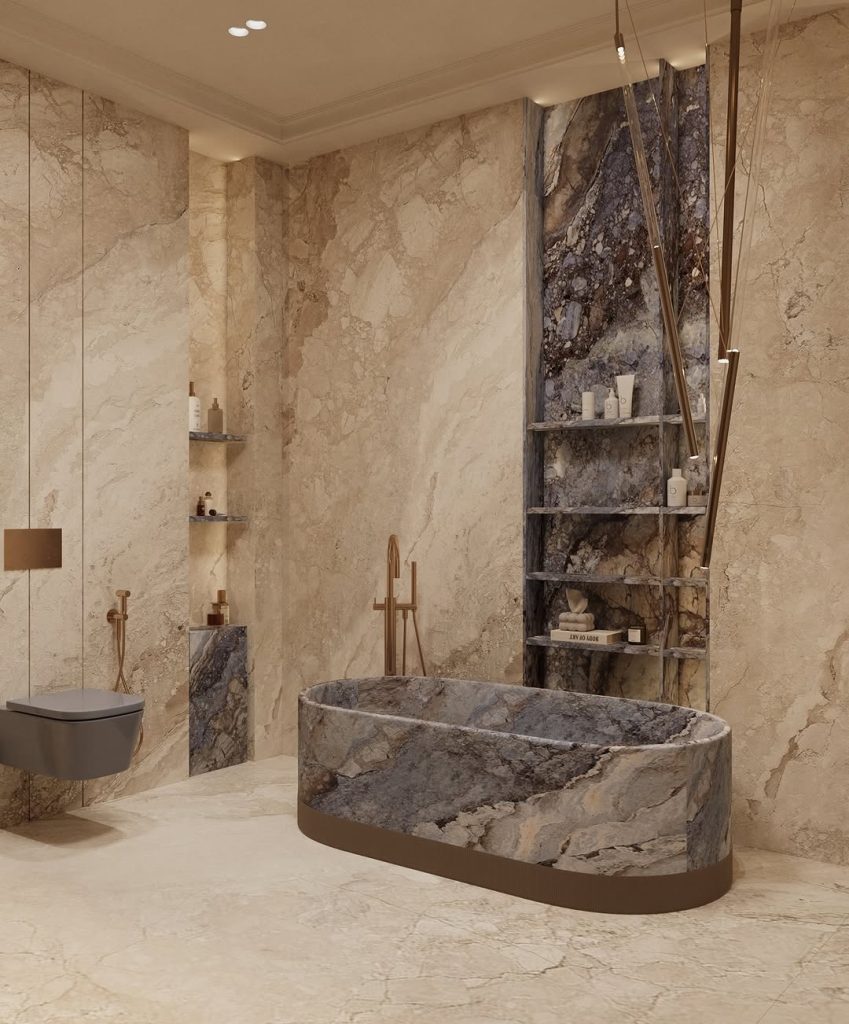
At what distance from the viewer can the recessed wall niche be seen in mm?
4086

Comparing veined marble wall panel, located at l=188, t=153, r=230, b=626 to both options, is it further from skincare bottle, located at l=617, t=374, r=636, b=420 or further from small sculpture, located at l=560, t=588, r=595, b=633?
skincare bottle, located at l=617, t=374, r=636, b=420

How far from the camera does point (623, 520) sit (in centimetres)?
430

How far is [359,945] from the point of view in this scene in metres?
2.82

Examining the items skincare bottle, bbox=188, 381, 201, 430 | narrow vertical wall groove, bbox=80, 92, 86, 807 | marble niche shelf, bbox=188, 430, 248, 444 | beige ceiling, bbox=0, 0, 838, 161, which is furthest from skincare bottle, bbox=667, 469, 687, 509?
narrow vertical wall groove, bbox=80, 92, 86, 807

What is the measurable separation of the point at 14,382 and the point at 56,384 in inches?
7.2

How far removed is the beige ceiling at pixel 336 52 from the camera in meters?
3.62

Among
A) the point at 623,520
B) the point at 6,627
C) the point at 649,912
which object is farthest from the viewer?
the point at 623,520

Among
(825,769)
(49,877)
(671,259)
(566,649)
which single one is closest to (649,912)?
(825,769)

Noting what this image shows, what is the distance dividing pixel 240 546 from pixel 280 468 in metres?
0.45

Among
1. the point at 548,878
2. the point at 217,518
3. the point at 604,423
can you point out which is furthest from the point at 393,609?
the point at 548,878

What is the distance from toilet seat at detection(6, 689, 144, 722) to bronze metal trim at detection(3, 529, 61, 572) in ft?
1.69

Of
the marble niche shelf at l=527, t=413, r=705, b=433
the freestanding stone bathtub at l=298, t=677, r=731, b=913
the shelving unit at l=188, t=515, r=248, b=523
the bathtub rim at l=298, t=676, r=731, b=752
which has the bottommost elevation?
the freestanding stone bathtub at l=298, t=677, r=731, b=913

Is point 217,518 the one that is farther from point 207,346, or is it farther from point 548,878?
point 548,878

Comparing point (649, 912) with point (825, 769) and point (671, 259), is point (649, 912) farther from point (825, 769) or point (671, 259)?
point (671, 259)
